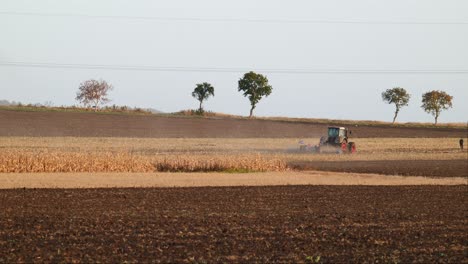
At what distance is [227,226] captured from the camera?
1786cm

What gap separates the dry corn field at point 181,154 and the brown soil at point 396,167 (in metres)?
1.46

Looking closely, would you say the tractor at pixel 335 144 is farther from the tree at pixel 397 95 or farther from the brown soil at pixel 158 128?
the tree at pixel 397 95

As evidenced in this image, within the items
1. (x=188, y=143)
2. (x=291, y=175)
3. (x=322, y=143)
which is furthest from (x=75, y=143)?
(x=291, y=175)

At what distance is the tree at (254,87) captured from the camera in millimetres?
124625

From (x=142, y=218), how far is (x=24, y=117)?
2423 inches

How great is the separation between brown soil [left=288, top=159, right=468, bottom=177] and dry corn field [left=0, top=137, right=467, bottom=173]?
146cm

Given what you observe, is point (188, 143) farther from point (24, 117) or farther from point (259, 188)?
point (259, 188)

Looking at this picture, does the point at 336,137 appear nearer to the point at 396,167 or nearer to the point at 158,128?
the point at 396,167

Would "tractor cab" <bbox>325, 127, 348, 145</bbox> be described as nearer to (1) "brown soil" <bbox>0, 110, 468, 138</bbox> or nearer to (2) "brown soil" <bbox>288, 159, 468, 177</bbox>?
(2) "brown soil" <bbox>288, 159, 468, 177</bbox>

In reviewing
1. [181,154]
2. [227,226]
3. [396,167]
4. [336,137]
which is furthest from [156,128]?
[227,226]

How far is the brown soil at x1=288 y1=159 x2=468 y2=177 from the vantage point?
136ft

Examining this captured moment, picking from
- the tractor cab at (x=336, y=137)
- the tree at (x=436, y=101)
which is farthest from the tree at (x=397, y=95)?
the tractor cab at (x=336, y=137)

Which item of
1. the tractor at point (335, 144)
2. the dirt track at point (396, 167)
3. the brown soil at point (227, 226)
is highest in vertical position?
the tractor at point (335, 144)

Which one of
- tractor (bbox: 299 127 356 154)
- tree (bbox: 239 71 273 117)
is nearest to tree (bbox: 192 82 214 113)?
tree (bbox: 239 71 273 117)
